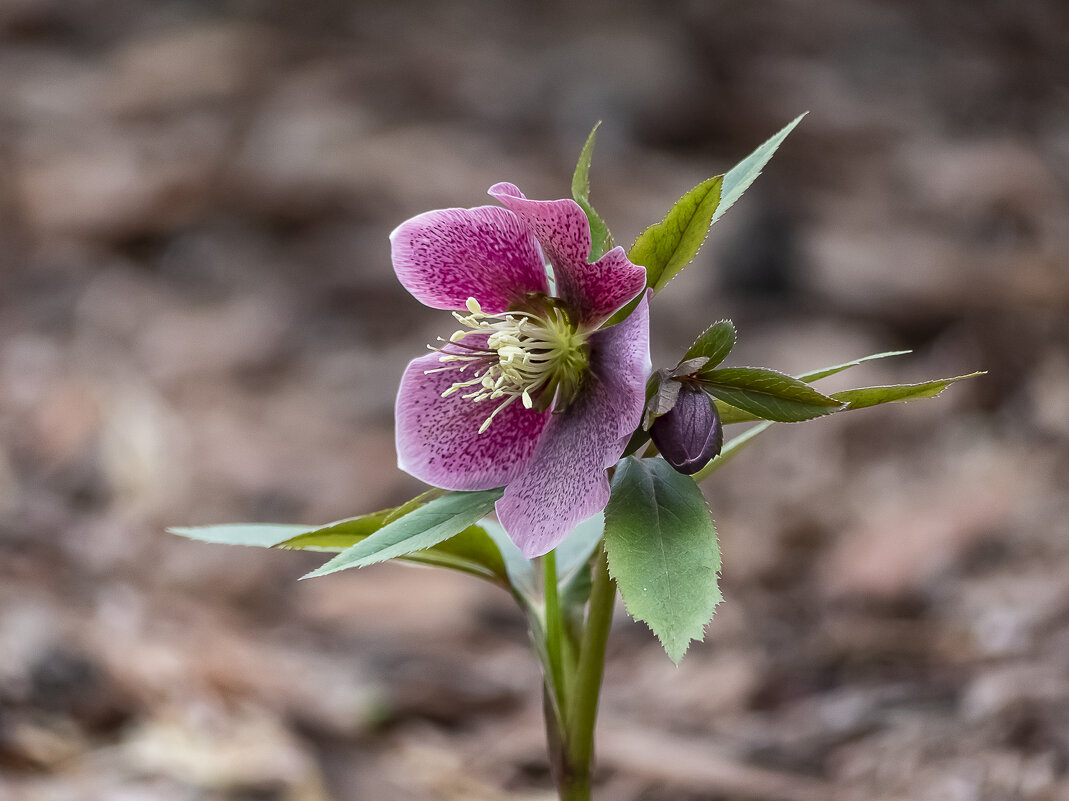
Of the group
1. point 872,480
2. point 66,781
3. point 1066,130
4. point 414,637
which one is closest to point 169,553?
point 414,637

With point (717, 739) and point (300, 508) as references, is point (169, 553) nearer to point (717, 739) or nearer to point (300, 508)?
point (300, 508)

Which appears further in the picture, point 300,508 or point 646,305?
point 300,508

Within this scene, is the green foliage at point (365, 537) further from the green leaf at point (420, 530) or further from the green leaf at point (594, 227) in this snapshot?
the green leaf at point (594, 227)

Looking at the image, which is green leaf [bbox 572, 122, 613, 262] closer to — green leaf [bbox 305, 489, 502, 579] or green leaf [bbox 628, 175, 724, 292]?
green leaf [bbox 628, 175, 724, 292]

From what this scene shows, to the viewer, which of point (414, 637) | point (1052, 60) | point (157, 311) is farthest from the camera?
point (1052, 60)

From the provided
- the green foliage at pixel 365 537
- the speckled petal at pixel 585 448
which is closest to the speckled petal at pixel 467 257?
the speckled petal at pixel 585 448

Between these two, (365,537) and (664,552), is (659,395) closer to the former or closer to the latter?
(664,552)
